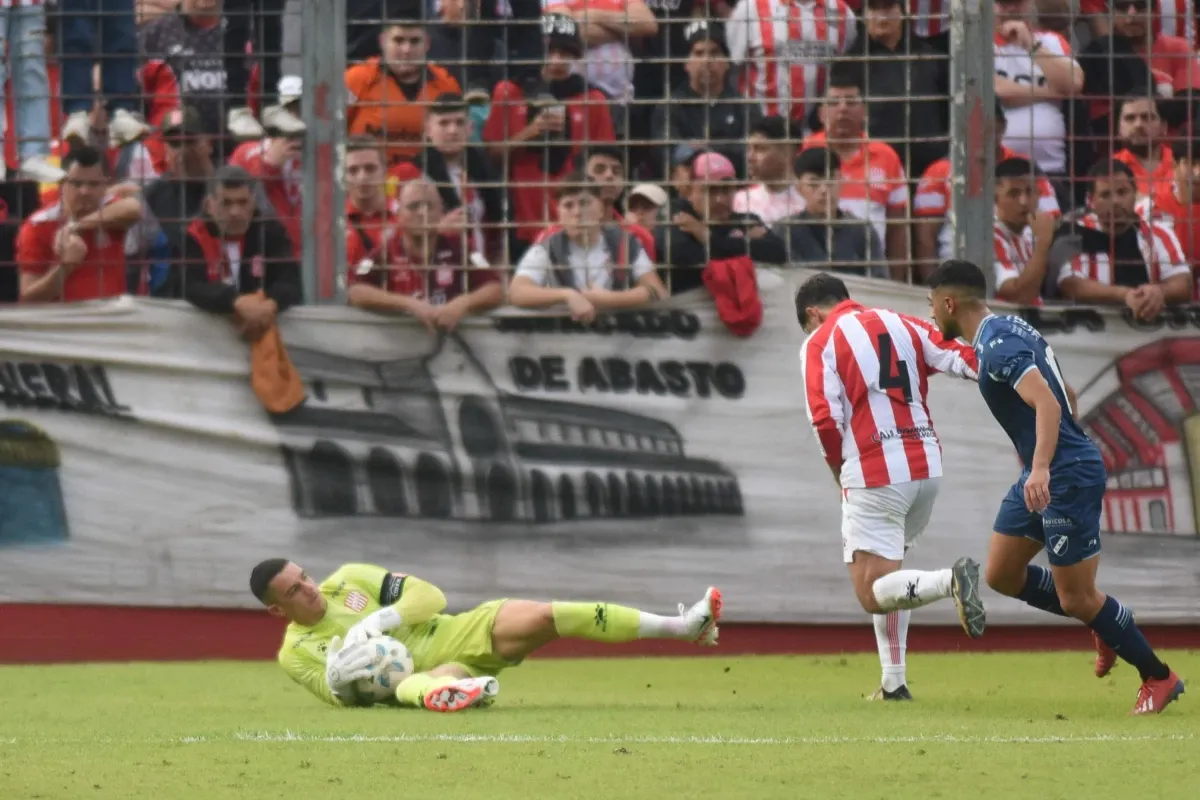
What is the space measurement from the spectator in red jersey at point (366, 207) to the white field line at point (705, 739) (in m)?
4.90

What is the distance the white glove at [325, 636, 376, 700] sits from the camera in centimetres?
820

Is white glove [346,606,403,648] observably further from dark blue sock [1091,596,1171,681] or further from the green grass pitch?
dark blue sock [1091,596,1171,681]

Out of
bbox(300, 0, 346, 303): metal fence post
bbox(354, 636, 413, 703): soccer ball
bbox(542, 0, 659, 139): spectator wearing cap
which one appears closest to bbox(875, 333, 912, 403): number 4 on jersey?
bbox(354, 636, 413, 703): soccer ball

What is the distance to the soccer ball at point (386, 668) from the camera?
8.24 metres

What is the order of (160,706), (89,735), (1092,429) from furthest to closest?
(1092,429), (160,706), (89,735)

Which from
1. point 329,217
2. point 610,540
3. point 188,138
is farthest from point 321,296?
point 610,540

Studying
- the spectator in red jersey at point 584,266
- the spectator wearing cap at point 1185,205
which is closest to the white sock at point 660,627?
the spectator in red jersey at point 584,266

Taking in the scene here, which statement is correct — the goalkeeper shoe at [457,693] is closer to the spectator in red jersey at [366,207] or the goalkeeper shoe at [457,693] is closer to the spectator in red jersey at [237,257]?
the spectator in red jersey at [237,257]

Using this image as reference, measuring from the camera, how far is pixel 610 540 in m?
11.5

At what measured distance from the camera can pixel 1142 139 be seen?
11.5 m

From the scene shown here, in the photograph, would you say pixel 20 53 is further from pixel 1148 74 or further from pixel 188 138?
pixel 1148 74

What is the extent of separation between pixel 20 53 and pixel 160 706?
4.48 m

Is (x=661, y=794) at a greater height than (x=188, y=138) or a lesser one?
lesser

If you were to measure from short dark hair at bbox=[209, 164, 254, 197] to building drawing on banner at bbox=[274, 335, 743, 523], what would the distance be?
3.38ft
